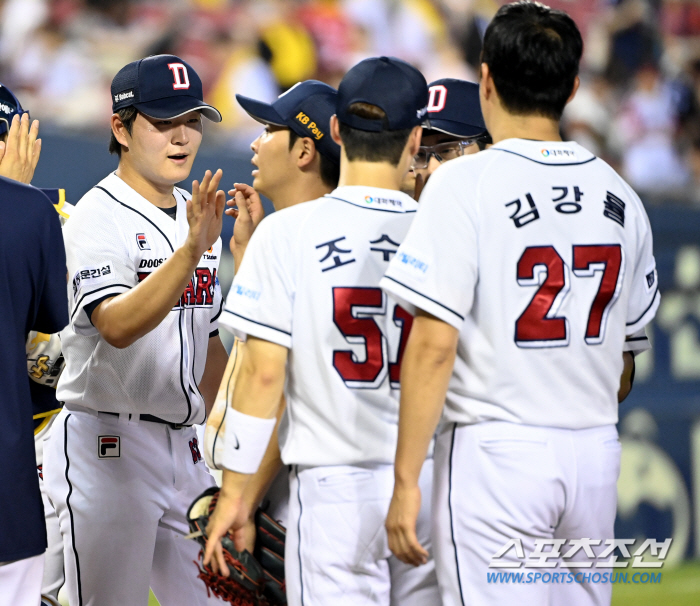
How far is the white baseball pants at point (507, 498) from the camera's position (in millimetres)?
2104

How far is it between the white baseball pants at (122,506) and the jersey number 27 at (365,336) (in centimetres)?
110

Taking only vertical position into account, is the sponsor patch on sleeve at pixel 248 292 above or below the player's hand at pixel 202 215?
below

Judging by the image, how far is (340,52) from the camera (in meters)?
8.10

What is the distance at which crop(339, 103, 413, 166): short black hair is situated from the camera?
2285 mm

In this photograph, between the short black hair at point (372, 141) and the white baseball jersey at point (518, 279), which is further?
the short black hair at point (372, 141)

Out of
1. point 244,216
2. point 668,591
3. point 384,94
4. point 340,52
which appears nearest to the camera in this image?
point 384,94

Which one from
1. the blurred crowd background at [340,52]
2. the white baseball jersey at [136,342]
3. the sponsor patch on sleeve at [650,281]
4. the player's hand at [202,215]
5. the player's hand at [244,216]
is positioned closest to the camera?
the sponsor patch on sleeve at [650,281]

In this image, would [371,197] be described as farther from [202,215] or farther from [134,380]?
[134,380]

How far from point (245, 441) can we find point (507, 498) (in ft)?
2.09

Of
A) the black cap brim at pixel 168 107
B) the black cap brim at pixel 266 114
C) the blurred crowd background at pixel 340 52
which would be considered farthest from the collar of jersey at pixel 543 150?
the blurred crowd background at pixel 340 52

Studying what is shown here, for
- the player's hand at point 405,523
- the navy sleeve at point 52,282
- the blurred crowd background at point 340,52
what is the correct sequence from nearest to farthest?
the player's hand at point 405,523
the navy sleeve at point 52,282
the blurred crowd background at point 340,52

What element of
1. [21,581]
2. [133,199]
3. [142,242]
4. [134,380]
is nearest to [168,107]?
[133,199]

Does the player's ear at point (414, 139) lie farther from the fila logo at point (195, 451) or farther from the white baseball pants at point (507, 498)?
the fila logo at point (195, 451)

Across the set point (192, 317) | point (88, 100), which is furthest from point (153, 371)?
point (88, 100)
